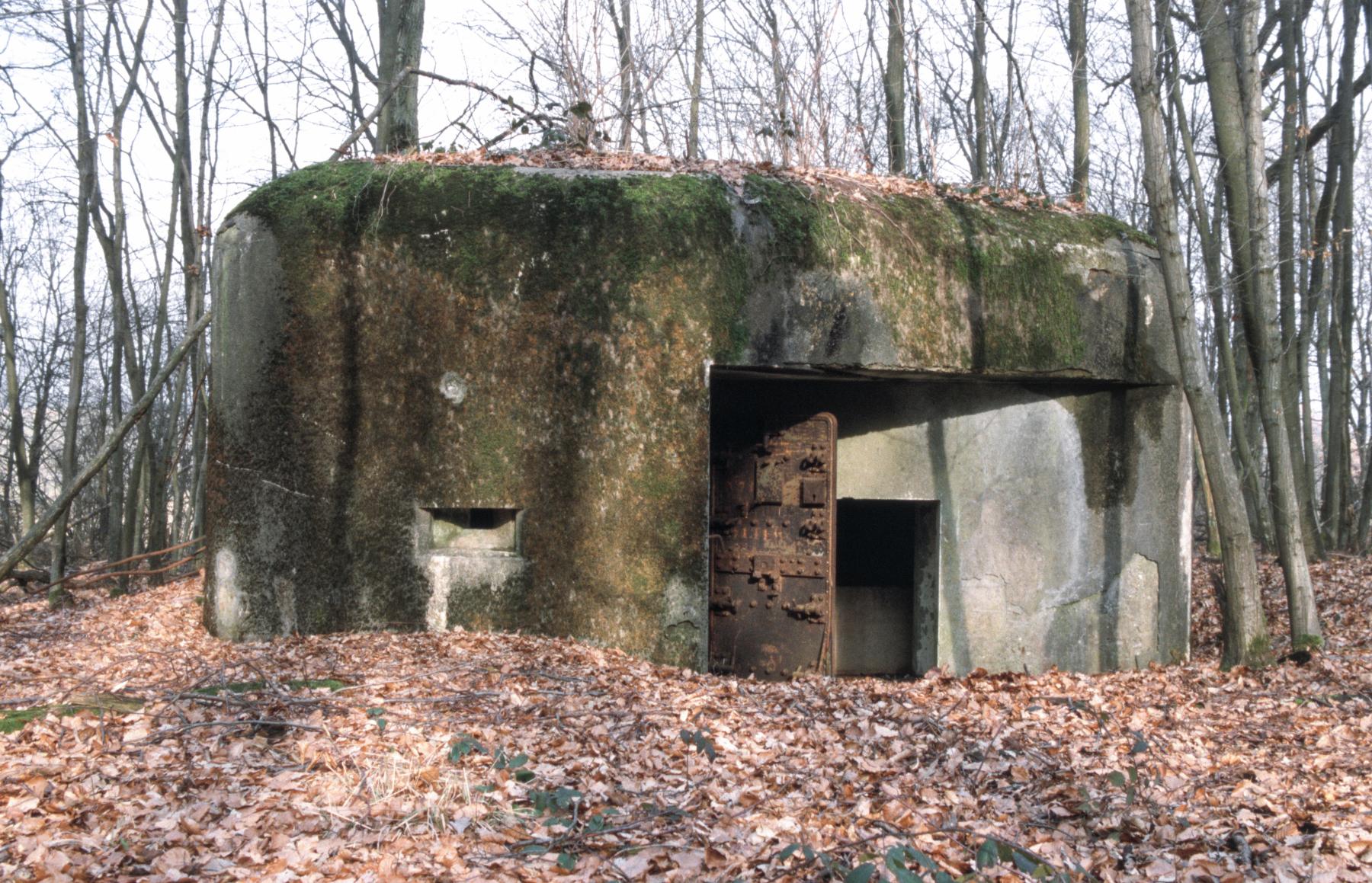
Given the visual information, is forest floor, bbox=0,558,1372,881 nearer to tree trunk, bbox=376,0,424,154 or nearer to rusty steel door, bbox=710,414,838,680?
rusty steel door, bbox=710,414,838,680

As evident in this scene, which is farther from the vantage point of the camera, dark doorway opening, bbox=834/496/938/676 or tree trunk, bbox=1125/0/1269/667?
dark doorway opening, bbox=834/496/938/676

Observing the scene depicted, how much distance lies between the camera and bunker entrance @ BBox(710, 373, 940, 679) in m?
6.34

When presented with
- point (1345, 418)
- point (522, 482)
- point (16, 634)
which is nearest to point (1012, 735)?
point (522, 482)

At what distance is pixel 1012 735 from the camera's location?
433cm

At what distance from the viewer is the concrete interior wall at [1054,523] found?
6.51 m

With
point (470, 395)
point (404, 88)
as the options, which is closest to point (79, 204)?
point (404, 88)

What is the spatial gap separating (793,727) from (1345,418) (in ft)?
36.1

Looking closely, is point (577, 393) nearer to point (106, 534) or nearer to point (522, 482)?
point (522, 482)

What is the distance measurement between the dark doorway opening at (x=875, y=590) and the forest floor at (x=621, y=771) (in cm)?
223

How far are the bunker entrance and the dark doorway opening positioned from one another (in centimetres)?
92

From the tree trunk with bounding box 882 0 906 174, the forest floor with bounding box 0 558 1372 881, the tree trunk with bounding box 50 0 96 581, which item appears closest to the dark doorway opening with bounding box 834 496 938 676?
the forest floor with bounding box 0 558 1372 881

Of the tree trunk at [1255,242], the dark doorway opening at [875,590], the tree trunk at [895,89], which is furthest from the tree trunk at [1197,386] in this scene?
the tree trunk at [895,89]

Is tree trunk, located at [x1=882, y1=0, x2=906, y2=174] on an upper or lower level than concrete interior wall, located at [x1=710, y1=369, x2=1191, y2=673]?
upper

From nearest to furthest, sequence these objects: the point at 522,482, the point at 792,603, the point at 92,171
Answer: the point at 522,482 < the point at 792,603 < the point at 92,171
